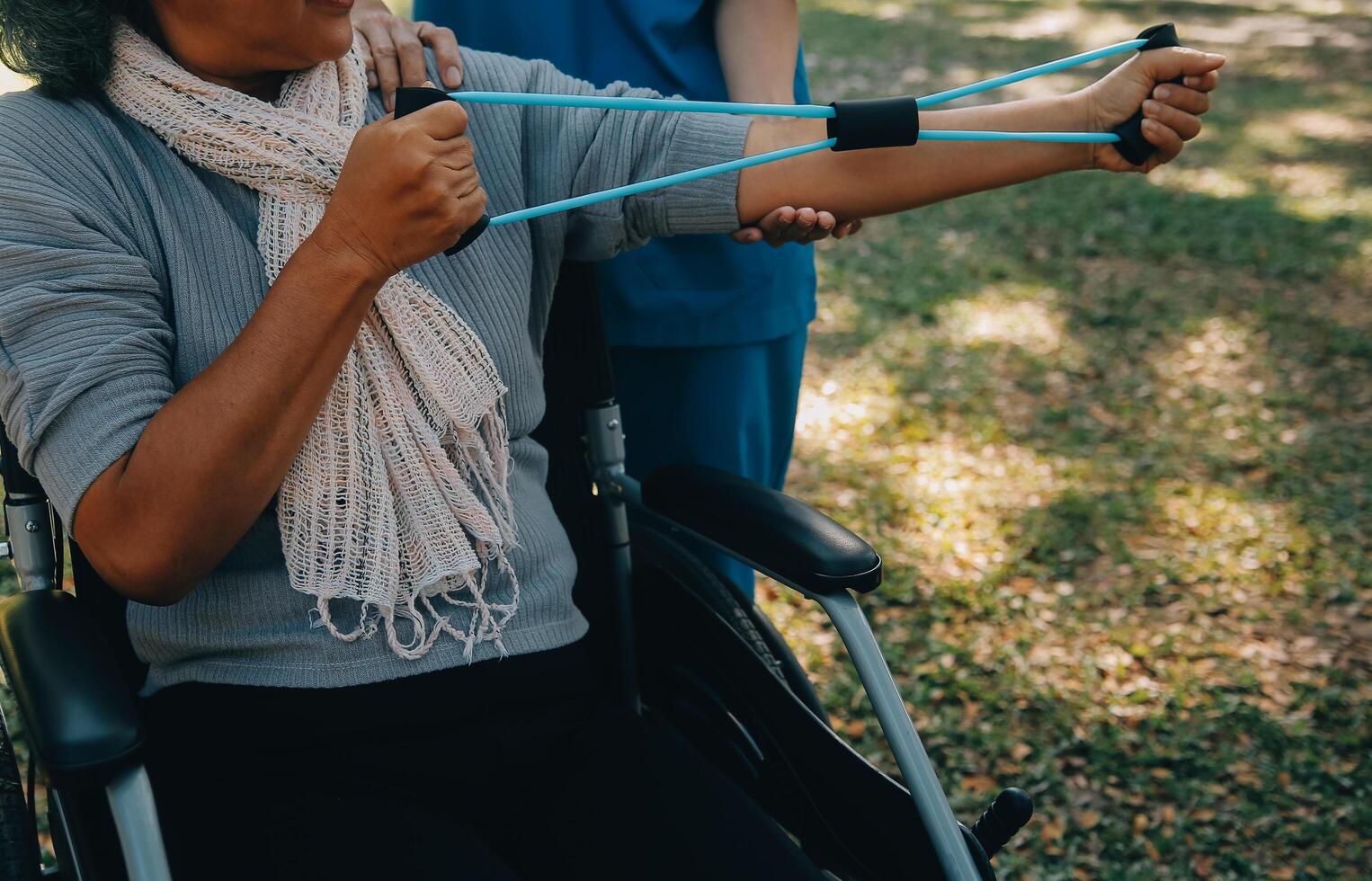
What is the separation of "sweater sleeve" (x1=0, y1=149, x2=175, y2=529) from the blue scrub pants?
0.85 metres

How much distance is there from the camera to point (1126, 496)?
346cm

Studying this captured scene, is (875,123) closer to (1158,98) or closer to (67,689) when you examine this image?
(1158,98)

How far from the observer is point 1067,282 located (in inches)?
197

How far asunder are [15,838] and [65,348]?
521 mm

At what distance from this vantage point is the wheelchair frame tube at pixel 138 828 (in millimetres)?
1111

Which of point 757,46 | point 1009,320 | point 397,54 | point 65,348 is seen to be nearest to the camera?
point 65,348

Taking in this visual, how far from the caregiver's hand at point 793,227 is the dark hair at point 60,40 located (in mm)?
775

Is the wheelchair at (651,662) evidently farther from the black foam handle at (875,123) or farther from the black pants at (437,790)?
the black foam handle at (875,123)

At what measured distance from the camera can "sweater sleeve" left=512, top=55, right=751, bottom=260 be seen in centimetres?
157

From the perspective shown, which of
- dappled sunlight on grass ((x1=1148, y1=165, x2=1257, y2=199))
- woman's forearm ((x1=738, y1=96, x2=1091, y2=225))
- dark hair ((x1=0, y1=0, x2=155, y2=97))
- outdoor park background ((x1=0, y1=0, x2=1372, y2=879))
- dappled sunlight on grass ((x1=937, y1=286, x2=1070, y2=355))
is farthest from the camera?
dappled sunlight on grass ((x1=1148, y1=165, x2=1257, y2=199))

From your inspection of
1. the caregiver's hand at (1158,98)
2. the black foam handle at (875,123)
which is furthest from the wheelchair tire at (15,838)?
the caregiver's hand at (1158,98)

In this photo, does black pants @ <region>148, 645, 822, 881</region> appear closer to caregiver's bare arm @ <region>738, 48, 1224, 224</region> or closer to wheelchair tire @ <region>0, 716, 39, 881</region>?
wheelchair tire @ <region>0, 716, 39, 881</region>

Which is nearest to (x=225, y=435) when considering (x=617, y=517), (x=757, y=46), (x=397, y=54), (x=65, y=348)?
(x=65, y=348)

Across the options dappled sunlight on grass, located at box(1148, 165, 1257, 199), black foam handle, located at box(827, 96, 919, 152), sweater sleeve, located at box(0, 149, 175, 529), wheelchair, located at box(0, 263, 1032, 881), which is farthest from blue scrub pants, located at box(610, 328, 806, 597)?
dappled sunlight on grass, located at box(1148, 165, 1257, 199)
